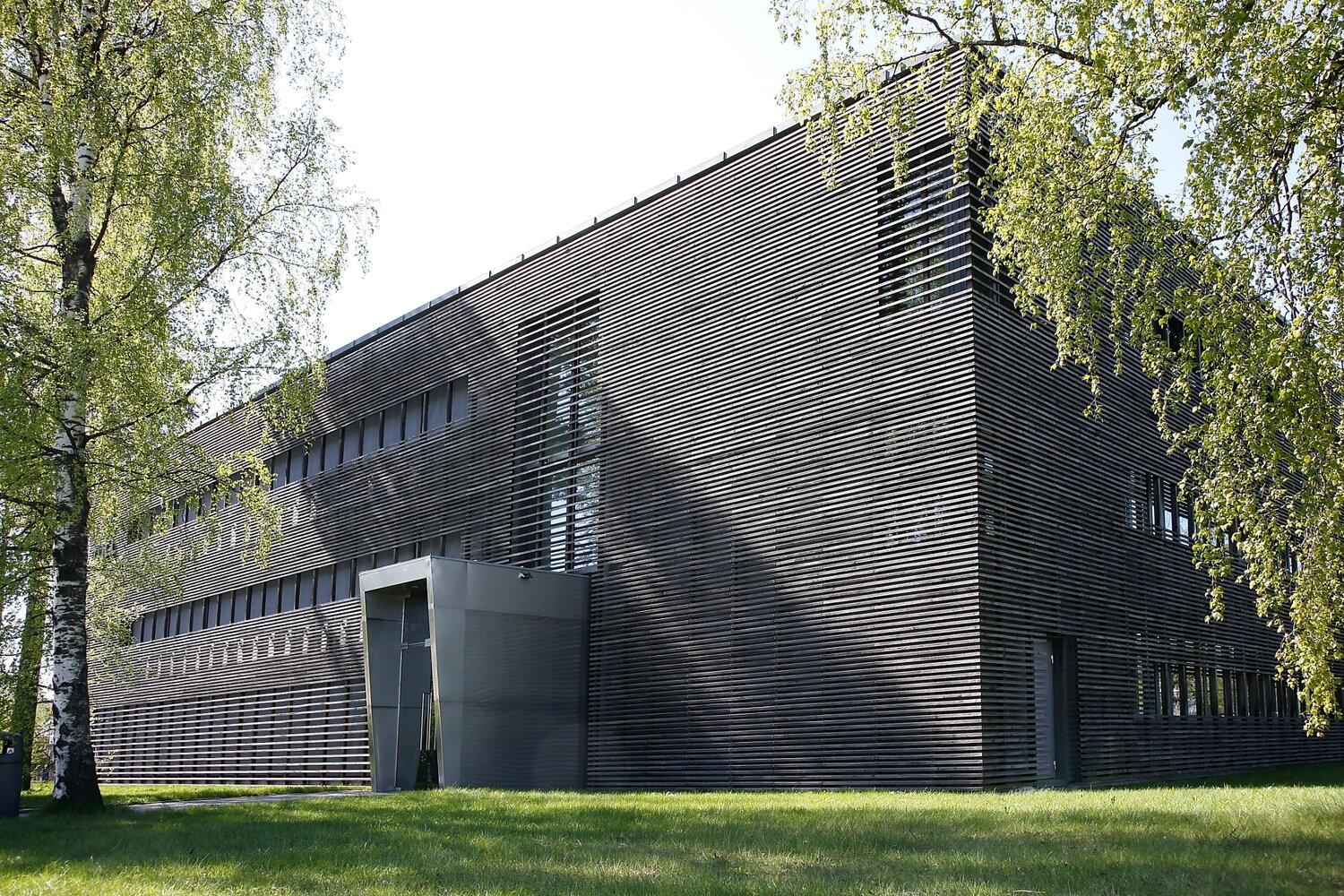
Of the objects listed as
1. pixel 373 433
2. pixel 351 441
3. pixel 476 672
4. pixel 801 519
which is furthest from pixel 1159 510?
pixel 351 441

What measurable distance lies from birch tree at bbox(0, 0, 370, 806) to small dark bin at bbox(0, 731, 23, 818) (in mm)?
439

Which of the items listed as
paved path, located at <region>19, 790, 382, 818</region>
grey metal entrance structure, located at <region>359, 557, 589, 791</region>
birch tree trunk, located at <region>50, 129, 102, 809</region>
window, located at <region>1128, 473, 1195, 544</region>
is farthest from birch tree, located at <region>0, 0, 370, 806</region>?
window, located at <region>1128, 473, 1195, 544</region>

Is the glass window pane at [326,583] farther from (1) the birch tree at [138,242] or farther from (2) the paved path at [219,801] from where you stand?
(1) the birch tree at [138,242]

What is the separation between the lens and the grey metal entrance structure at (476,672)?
17.8 metres

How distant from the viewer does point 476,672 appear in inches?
710

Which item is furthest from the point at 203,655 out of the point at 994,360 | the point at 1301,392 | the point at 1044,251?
the point at 1301,392

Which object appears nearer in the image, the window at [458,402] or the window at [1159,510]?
the window at [1159,510]

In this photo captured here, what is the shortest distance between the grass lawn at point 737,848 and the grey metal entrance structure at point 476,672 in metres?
5.38

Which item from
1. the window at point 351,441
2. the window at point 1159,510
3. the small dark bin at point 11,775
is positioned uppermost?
the window at point 351,441

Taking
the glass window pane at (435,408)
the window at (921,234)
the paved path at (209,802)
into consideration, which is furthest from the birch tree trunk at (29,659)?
the window at (921,234)

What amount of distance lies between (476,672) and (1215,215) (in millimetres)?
12692

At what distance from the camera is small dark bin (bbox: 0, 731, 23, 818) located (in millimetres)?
13578

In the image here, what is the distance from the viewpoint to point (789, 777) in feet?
51.5

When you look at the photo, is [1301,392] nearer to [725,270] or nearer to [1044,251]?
[1044,251]
